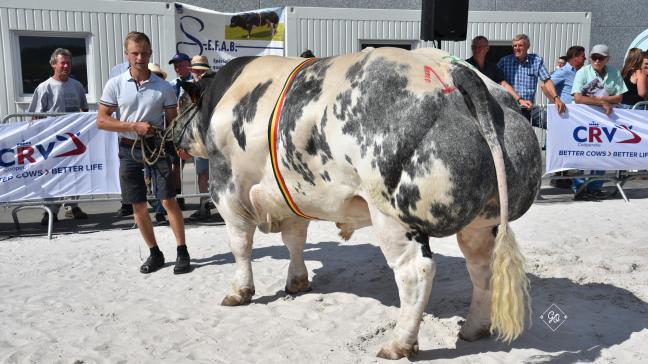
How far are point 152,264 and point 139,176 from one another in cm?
81

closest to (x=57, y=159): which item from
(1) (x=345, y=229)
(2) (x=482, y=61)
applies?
(1) (x=345, y=229)

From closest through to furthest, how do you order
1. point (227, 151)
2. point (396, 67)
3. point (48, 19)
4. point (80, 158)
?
point (396, 67) < point (227, 151) < point (80, 158) < point (48, 19)

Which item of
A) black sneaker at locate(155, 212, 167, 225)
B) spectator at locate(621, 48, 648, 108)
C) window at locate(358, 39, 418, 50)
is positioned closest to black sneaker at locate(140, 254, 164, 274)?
black sneaker at locate(155, 212, 167, 225)

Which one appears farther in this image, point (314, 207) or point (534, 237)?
point (534, 237)

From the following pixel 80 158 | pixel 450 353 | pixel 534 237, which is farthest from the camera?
pixel 80 158

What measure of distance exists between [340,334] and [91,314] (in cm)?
182

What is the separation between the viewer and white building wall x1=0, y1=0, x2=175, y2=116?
34.7ft

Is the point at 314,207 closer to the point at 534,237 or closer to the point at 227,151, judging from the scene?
the point at 227,151

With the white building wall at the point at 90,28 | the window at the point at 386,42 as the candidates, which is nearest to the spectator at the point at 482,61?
the window at the point at 386,42

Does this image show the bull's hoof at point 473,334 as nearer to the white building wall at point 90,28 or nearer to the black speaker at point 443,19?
the black speaker at point 443,19

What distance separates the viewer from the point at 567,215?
741cm

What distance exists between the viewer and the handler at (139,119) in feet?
16.9

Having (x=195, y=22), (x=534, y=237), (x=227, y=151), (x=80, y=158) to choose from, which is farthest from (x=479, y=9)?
(x=227, y=151)

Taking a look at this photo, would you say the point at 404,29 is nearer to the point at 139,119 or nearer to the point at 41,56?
the point at 41,56
